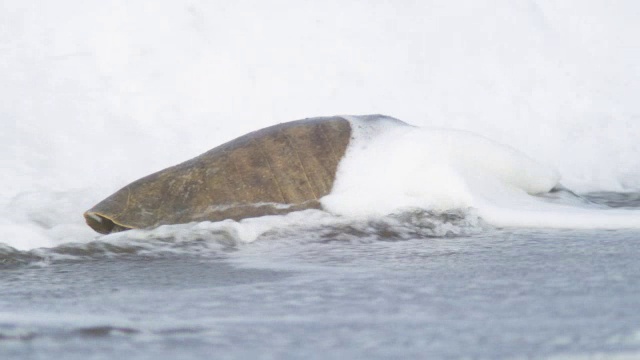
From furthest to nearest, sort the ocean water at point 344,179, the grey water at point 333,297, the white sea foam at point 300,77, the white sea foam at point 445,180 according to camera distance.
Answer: the white sea foam at point 300,77 < the white sea foam at point 445,180 < the ocean water at point 344,179 < the grey water at point 333,297

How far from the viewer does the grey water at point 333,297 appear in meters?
2.30

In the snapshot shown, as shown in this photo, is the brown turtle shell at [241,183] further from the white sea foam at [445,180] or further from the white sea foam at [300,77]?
the white sea foam at [300,77]

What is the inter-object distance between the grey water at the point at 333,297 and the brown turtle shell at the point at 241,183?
1.12ft

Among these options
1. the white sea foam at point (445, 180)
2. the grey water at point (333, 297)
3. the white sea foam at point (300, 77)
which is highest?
the white sea foam at point (300, 77)

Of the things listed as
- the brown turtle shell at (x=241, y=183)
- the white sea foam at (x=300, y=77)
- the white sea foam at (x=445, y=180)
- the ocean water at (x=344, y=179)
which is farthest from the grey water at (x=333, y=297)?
the white sea foam at (x=300, y=77)

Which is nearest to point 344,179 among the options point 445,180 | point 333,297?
point 445,180

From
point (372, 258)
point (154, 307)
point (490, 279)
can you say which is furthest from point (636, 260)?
point (154, 307)

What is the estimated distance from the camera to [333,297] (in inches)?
114

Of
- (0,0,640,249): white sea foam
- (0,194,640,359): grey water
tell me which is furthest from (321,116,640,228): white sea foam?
(0,0,640,249): white sea foam

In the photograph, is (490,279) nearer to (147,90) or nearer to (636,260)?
(636,260)

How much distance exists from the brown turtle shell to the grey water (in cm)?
34

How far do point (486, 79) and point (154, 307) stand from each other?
448 centimetres

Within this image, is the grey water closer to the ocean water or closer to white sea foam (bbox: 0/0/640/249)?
the ocean water

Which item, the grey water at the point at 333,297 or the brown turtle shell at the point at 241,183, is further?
the brown turtle shell at the point at 241,183
